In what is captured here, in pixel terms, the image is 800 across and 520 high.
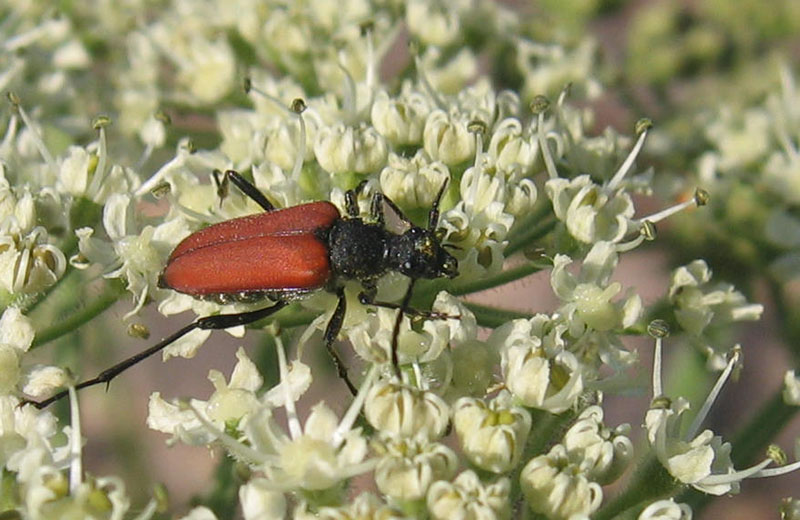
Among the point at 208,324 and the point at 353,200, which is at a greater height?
the point at 353,200

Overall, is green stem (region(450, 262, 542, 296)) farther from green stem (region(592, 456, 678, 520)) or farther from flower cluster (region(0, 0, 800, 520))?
green stem (region(592, 456, 678, 520))

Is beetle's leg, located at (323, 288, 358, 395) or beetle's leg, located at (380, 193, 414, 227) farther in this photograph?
beetle's leg, located at (380, 193, 414, 227)

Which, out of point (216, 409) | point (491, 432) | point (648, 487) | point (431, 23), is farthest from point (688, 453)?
point (431, 23)

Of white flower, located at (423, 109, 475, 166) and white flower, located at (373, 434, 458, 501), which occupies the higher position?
white flower, located at (423, 109, 475, 166)

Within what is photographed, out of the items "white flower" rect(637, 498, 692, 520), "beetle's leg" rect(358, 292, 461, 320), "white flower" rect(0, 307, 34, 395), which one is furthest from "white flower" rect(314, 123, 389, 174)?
"white flower" rect(637, 498, 692, 520)

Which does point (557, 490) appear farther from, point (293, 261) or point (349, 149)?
point (349, 149)

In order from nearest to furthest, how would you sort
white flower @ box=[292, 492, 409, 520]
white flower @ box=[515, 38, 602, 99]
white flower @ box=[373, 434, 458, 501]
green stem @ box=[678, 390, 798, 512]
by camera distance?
white flower @ box=[292, 492, 409, 520]
white flower @ box=[373, 434, 458, 501]
green stem @ box=[678, 390, 798, 512]
white flower @ box=[515, 38, 602, 99]

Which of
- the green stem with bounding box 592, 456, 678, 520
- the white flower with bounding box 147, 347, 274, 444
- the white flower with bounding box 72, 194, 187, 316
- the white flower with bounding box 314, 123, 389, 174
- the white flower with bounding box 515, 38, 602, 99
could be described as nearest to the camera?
the white flower with bounding box 147, 347, 274, 444
